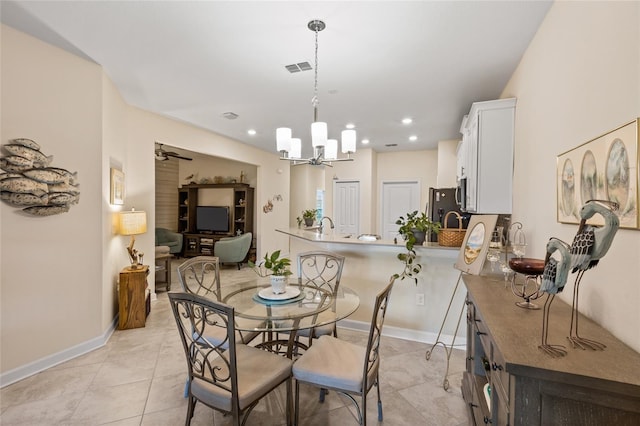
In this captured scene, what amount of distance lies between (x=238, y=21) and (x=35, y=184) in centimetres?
214

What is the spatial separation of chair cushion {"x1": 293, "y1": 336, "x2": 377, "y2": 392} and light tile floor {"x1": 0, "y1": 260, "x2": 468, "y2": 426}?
46cm

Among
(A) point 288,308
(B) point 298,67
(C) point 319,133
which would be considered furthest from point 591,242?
(B) point 298,67

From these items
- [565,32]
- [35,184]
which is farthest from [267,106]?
[565,32]

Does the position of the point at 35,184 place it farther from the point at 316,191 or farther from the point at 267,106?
the point at 316,191

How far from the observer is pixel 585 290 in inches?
56.5

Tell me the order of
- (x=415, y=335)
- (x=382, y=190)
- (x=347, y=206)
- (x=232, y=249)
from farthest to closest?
(x=382, y=190) < (x=347, y=206) < (x=232, y=249) < (x=415, y=335)

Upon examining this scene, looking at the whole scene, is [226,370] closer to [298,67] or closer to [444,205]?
[298,67]

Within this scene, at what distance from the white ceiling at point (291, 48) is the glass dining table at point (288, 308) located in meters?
2.09

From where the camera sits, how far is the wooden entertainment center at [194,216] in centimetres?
736

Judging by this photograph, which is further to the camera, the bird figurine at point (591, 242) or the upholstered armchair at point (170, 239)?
the upholstered armchair at point (170, 239)

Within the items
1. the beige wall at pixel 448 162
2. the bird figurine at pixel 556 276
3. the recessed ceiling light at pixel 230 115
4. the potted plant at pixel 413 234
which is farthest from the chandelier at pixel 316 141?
the beige wall at pixel 448 162

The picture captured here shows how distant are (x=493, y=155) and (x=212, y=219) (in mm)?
6597

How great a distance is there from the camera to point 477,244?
224 centimetres

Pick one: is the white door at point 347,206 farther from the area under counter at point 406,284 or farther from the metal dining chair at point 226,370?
the metal dining chair at point 226,370
